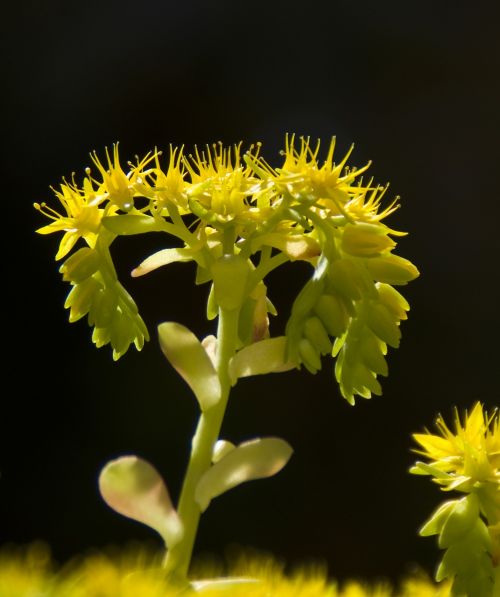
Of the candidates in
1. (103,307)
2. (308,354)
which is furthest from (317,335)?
(103,307)

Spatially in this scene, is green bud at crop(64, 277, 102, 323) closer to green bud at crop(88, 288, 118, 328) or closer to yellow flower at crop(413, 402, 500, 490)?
green bud at crop(88, 288, 118, 328)

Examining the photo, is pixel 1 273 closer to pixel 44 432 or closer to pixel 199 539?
pixel 44 432

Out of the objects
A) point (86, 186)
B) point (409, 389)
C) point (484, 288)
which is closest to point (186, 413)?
point (409, 389)

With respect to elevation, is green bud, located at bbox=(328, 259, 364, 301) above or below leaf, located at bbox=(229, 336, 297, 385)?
above

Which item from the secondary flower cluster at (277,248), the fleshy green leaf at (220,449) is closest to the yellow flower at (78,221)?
the secondary flower cluster at (277,248)

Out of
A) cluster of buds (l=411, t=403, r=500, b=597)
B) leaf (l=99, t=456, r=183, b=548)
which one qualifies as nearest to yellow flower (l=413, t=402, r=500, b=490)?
cluster of buds (l=411, t=403, r=500, b=597)

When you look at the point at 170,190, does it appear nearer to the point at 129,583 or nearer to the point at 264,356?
the point at 264,356

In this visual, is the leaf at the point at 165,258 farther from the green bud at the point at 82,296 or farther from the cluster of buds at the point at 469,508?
the cluster of buds at the point at 469,508
